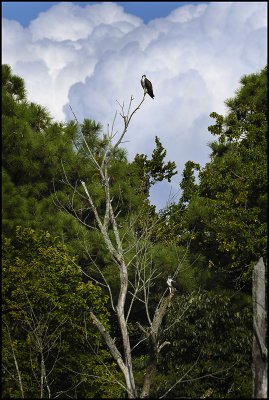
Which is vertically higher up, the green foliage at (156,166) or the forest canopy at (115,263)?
the green foliage at (156,166)

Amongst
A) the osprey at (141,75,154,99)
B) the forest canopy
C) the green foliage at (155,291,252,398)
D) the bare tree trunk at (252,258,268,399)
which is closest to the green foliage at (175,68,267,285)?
the forest canopy

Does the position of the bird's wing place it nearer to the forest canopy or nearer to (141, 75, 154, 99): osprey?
(141, 75, 154, 99): osprey

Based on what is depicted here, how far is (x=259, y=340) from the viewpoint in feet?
27.0

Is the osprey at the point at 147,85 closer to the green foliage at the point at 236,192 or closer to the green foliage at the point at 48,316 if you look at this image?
the green foliage at the point at 236,192

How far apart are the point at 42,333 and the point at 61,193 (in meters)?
4.21

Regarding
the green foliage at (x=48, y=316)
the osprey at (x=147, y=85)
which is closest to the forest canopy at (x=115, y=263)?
the green foliage at (x=48, y=316)

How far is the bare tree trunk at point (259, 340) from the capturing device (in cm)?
811

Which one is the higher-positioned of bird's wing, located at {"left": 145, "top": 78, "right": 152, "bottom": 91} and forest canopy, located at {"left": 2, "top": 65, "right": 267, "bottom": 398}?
bird's wing, located at {"left": 145, "top": 78, "right": 152, "bottom": 91}

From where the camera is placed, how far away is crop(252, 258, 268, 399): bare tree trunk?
811cm

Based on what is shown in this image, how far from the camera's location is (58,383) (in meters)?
13.1

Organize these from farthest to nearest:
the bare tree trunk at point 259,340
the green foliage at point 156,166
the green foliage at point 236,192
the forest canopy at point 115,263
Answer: the green foliage at point 156,166
the green foliage at point 236,192
the forest canopy at point 115,263
the bare tree trunk at point 259,340

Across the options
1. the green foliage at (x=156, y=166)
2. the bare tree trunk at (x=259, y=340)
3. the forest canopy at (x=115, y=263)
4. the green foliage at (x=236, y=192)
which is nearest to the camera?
the bare tree trunk at (x=259, y=340)

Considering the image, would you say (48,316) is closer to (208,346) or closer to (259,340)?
(208,346)

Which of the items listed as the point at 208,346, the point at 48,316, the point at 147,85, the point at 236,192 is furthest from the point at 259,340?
the point at 236,192
